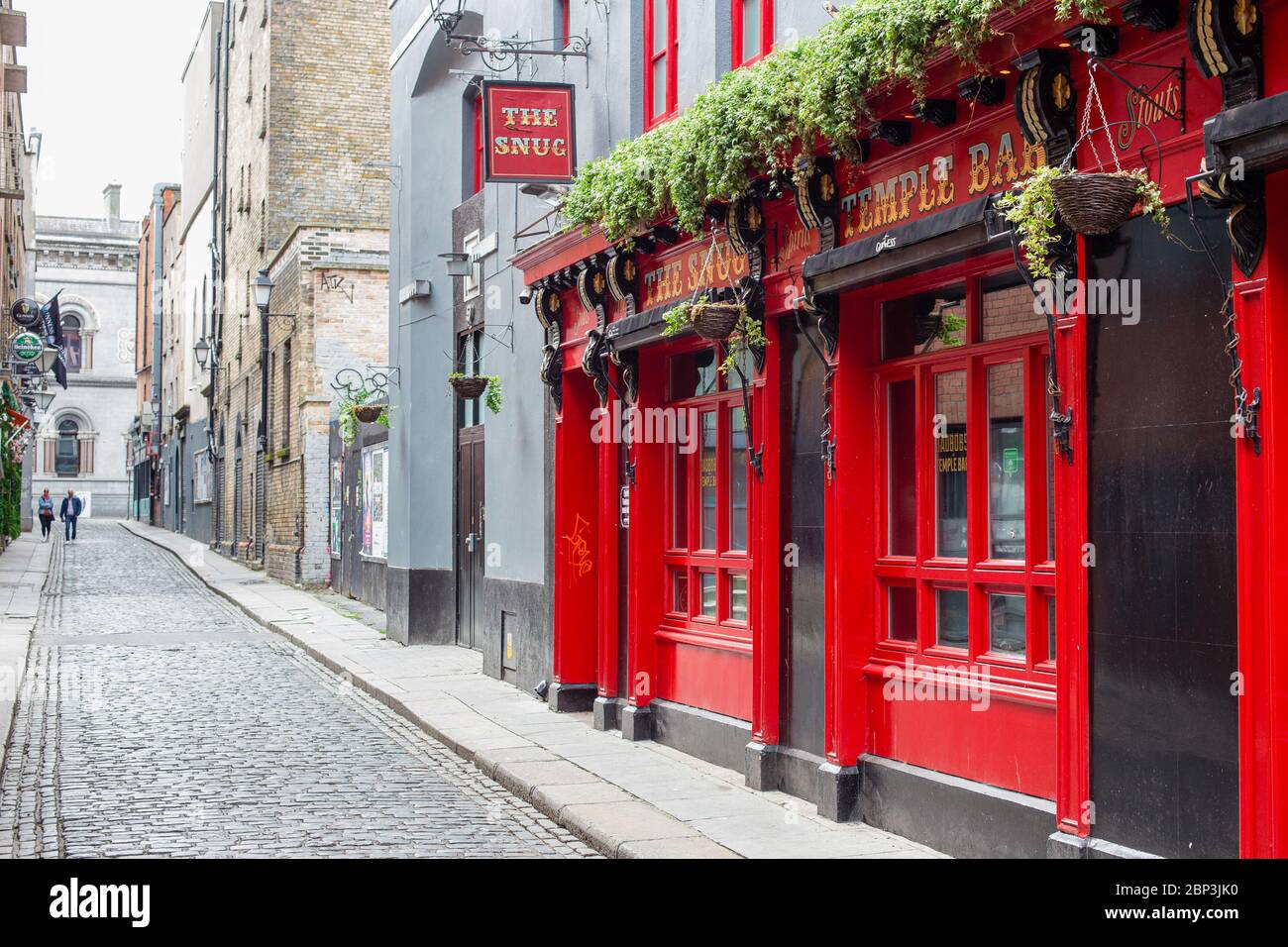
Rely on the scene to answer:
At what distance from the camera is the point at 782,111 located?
7.70 m

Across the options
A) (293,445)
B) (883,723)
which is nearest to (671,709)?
(883,723)

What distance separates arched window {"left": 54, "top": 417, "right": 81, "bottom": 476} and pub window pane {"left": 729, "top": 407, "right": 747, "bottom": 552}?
6397 centimetres

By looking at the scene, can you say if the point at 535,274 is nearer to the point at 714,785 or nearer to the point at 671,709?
the point at 671,709

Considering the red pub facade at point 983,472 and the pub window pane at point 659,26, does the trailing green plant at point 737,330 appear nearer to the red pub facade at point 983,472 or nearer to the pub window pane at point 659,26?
the red pub facade at point 983,472

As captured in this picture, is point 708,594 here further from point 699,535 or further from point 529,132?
point 529,132

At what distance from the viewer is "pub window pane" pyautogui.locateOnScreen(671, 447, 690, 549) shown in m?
10.8

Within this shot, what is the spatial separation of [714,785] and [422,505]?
968 cm

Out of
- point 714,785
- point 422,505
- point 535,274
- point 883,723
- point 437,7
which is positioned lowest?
point 714,785

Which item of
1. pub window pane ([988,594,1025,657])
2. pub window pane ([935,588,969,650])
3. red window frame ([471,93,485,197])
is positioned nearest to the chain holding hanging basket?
pub window pane ([988,594,1025,657])

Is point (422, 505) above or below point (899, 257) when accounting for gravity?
below

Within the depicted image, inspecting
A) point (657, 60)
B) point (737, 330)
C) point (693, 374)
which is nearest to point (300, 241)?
point (657, 60)

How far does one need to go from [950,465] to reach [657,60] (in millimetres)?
4830

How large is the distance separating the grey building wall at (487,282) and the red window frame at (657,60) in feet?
0.22
